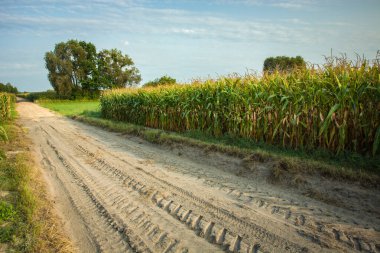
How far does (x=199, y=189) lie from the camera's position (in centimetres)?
494

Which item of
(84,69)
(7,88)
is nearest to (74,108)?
(84,69)

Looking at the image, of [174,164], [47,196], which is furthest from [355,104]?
[47,196]

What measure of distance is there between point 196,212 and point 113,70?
2595 inches

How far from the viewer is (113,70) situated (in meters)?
64.8

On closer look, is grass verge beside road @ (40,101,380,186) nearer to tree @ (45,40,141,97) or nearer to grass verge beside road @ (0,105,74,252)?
grass verge beside road @ (0,105,74,252)

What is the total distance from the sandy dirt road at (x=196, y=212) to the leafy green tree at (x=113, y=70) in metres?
60.9

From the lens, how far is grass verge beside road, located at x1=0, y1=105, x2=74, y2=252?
3148mm

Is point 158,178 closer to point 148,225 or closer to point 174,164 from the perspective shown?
point 174,164

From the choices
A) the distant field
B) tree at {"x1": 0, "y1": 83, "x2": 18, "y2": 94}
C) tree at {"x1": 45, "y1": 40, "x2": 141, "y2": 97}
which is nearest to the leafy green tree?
tree at {"x1": 45, "y1": 40, "x2": 141, "y2": 97}

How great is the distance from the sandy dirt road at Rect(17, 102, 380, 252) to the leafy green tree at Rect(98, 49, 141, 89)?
200ft

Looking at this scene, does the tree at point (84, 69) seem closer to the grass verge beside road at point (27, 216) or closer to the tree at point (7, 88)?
the grass verge beside road at point (27, 216)

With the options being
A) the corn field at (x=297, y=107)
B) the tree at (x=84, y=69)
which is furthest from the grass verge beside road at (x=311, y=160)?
the tree at (x=84, y=69)

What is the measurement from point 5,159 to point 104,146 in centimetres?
316

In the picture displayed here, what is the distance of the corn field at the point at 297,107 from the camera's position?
5758 mm
